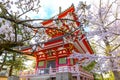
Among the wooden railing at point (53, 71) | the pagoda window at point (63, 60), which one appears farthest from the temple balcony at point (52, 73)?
the pagoda window at point (63, 60)

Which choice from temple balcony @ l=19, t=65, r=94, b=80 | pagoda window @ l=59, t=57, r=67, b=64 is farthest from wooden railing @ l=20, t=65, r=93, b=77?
pagoda window @ l=59, t=57, r=67, b=64

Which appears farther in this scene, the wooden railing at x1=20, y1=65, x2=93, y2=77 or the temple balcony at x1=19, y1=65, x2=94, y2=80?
the wooden railing at x1=20, y1=65, x2=93, y2=77

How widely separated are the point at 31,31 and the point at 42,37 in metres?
0.30

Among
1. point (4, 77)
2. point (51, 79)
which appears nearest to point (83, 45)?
point (51, 79)

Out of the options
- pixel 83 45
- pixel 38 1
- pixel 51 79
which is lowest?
pixel 51 79

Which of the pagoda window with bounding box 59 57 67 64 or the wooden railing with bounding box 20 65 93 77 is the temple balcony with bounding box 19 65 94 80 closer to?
the wooden railing with bounding box 20 65 93 77

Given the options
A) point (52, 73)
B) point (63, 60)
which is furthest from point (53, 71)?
point (63, 60)

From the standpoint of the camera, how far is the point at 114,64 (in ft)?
21.0

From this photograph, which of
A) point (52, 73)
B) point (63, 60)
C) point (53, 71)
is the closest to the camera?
point (52, 73)

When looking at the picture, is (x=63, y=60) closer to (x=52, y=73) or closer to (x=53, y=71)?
(x=53, y=71)

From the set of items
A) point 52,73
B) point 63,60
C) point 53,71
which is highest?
point 63,60

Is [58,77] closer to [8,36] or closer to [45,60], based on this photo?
[8,36]

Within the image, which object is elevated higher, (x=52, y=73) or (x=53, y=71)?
(x=53, y=71)

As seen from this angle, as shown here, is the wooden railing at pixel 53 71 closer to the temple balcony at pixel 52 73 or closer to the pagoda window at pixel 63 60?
the temple balcony at pixel 52 73
